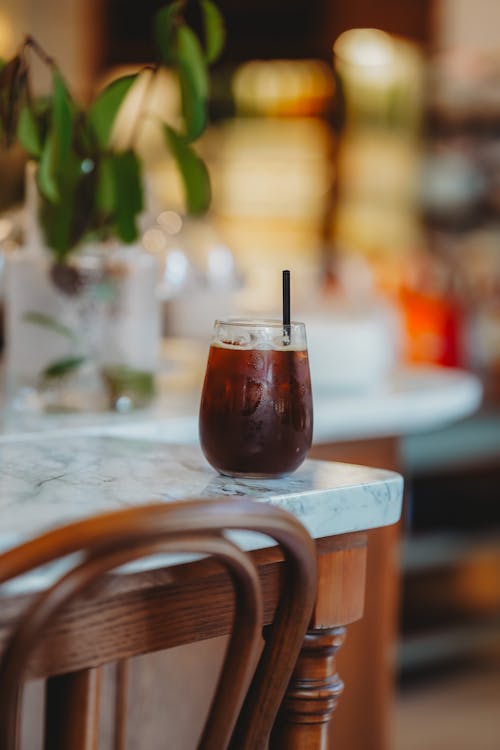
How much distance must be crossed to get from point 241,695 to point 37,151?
32.8 inches

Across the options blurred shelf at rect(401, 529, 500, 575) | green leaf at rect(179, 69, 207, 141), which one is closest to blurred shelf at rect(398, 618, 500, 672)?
blurred shelf at rect(401, 529, 500, 575)

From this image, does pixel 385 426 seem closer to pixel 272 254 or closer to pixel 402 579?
pixel 402 579

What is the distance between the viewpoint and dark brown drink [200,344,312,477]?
104 cm

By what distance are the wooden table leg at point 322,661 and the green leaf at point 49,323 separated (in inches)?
28.8

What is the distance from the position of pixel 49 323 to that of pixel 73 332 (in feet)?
0.12

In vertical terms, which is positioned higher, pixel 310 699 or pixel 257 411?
pixel 257 411

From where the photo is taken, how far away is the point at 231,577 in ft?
2.59

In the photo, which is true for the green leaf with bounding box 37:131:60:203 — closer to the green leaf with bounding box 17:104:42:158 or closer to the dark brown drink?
the green leaf with bounding box 17:104:42:158

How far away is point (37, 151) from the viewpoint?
141 centimetres

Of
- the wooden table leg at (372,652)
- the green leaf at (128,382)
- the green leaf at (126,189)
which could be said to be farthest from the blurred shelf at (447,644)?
the green leaf at (126,189)

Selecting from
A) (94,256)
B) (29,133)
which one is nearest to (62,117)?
(29,133)

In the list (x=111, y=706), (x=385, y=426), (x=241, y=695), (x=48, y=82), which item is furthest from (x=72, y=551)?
(x=48, y=82)

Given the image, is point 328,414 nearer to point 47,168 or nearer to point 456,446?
point 47,168

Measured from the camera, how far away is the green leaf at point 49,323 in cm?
164
